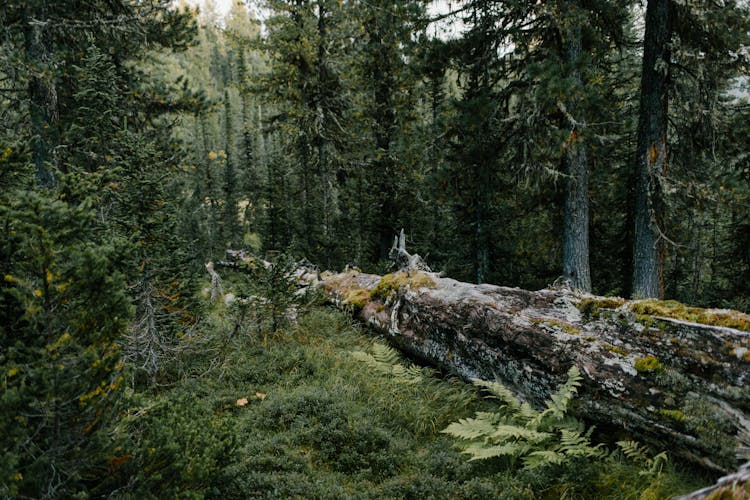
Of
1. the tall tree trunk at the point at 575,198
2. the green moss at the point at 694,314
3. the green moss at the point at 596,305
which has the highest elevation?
the tall tree trunk at the point at 575,198

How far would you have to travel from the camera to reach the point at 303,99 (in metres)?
17.5

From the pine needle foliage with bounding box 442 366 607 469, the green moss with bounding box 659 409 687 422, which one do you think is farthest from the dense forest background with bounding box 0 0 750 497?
the green moss with bounding box 659 409 687 422

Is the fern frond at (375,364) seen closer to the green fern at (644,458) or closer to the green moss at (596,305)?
the green moss at (596,305)

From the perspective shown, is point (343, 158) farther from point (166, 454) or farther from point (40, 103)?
point (166, 454)

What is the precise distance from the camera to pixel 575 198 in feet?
30.5

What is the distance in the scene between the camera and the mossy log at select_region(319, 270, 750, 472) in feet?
11.6

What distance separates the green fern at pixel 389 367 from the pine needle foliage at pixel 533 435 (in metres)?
1.31

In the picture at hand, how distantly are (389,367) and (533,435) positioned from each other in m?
2.49

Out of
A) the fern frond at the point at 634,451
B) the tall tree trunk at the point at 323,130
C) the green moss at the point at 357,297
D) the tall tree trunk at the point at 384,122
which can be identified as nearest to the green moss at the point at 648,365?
the fern frond at the point at 634,451

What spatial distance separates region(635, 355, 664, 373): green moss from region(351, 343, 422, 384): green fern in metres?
2.62

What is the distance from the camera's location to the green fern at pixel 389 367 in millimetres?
5739

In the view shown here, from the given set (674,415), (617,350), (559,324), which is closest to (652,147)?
(559,324)

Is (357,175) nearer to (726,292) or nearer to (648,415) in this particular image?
(726,292)

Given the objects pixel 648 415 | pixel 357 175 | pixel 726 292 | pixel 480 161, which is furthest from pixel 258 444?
pixel 726 292
